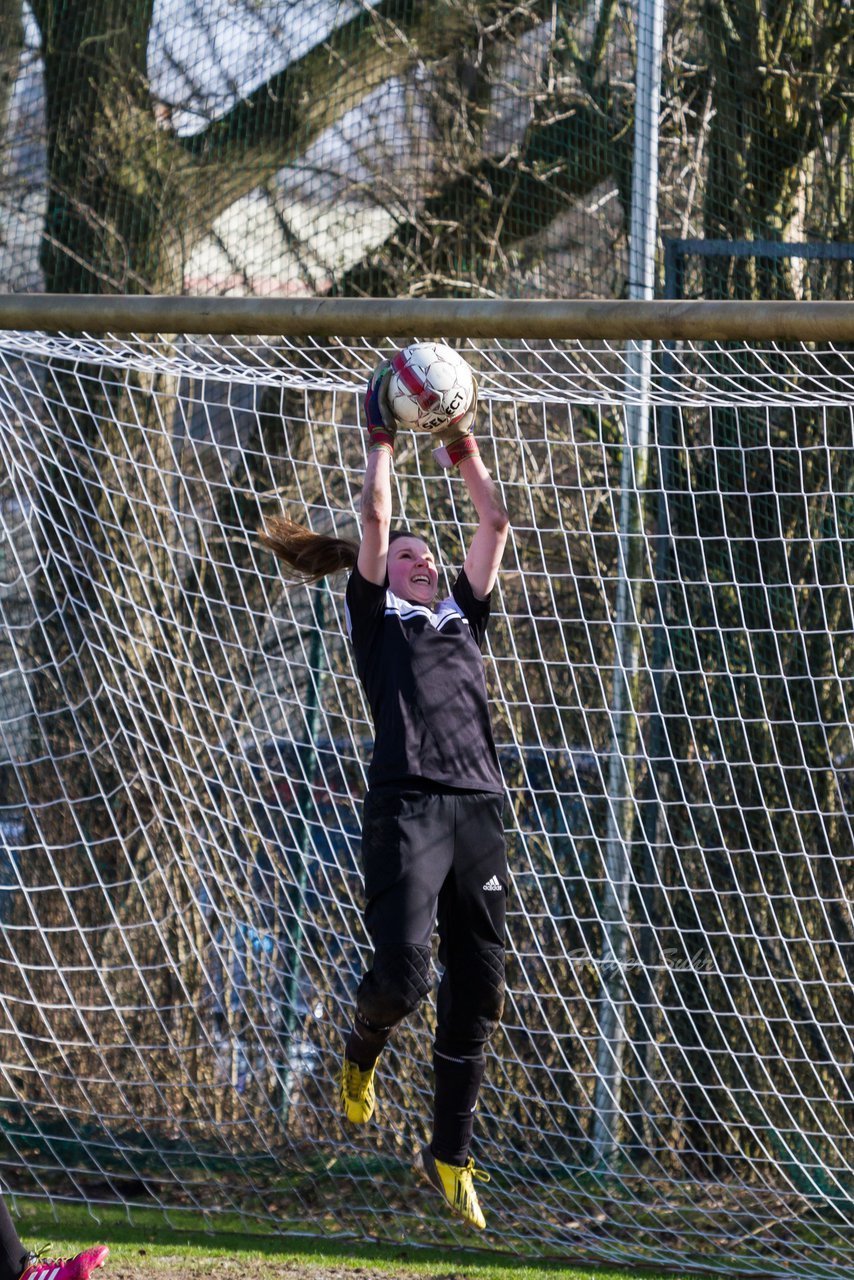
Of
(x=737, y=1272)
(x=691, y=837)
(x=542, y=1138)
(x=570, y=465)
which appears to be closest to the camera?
(x=737, y=1272)

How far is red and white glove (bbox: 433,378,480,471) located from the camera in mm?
3445

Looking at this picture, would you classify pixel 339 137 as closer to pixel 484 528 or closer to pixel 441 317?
pixel 441 317

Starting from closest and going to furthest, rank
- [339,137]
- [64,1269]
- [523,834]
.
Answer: [64,1269], [523,834], [339,137]

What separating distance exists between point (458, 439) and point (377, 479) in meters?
0.27

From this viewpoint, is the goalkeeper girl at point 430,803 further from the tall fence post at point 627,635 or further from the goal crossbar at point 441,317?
the tall fence post at point 627,635

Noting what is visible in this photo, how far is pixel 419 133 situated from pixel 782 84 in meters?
1.66

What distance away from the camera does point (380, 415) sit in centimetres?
337

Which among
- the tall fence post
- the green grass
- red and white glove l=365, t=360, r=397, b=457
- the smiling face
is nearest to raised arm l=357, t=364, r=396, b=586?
red and white glove l=365, t=360, r=397, b=457

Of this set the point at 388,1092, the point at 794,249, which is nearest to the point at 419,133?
the point at 794,249

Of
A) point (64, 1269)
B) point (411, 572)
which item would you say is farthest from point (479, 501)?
point (64, 1269)

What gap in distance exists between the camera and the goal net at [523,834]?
17.9ft

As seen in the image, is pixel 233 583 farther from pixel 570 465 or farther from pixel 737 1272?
pixel 737 1272

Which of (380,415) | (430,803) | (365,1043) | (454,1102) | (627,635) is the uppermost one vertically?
(380,415)

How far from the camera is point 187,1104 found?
6176 mm
